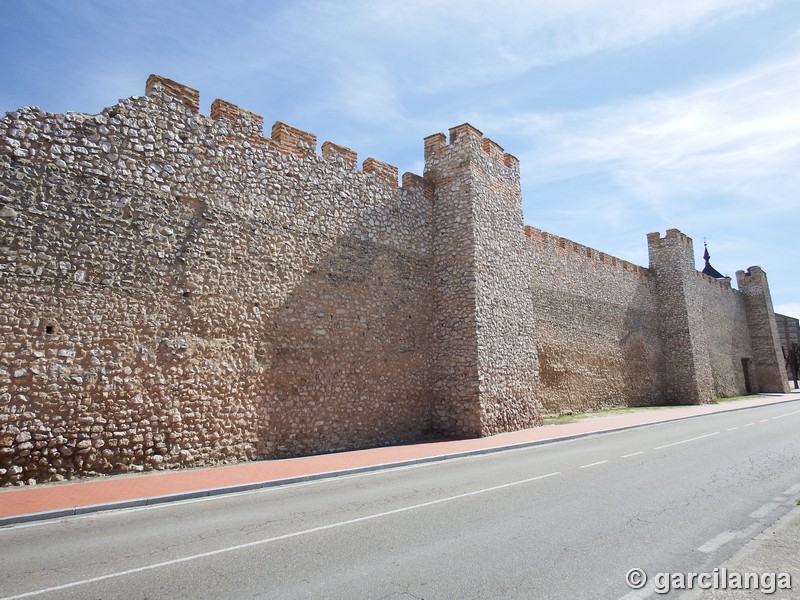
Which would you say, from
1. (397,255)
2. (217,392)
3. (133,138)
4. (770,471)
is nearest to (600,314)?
(397,255)

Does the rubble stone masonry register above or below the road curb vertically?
above

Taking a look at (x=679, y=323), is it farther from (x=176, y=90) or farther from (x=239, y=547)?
(x=239, y=547)

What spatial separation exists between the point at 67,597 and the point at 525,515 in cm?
422

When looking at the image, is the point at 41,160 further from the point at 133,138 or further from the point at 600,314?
the point at 600,314

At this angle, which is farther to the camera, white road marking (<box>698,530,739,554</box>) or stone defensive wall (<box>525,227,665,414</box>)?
stone defensive wall (<box>525,227,665,414</box>)

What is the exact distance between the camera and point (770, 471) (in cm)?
768

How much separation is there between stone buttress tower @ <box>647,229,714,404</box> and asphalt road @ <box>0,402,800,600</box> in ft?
67.3

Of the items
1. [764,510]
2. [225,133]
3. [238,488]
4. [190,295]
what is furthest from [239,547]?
[225,133]

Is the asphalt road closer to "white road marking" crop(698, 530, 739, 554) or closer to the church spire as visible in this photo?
"white road marking" crop(698, 530, 739, 554)

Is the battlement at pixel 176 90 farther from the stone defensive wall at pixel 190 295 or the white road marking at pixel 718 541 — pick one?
the white road marking at pixel 718 541

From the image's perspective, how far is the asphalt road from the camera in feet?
12.5

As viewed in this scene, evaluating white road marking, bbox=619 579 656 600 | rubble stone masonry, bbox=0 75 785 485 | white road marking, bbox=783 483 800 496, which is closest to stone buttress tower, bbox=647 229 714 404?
rubble stone masonry, bbox=0 75 785 485

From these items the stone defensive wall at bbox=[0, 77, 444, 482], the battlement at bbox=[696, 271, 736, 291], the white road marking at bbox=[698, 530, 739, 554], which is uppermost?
the battlement at bbox=[696, 271, 736, 291]

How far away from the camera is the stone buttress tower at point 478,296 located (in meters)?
13.9
